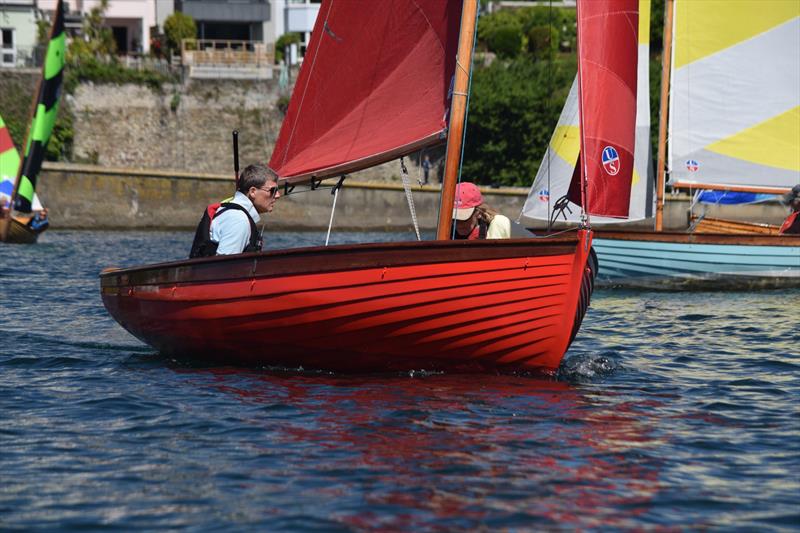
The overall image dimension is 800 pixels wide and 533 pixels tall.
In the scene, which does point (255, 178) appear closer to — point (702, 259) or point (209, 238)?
point (209, 238)

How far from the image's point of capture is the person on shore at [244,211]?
11.1 metres

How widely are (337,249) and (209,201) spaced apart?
1312 inches

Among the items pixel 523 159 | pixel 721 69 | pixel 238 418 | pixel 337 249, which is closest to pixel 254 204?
pixel 337 249

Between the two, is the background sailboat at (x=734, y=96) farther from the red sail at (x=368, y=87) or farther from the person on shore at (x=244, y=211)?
the person on shore at (x=244, y=211)

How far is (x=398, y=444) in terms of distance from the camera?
8.66m

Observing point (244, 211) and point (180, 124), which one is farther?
point (180, 124)

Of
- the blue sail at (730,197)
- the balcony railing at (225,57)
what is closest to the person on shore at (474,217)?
the blue sail at (730,197)

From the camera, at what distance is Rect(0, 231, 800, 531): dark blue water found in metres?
7.23

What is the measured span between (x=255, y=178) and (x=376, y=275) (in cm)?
151

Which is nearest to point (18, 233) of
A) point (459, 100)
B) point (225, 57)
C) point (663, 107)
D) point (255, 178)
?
point (663, 107)

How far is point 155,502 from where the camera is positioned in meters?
7.41

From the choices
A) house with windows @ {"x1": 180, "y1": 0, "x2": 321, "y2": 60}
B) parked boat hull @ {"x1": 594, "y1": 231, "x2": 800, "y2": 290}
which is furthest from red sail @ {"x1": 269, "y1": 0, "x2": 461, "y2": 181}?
house with windows @ {"x1": 180, "y1": 0, "x2": 321, "y2": 60}

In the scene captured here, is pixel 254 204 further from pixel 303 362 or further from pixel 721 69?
pixel 721 69

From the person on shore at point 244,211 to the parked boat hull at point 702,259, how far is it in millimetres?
10907
